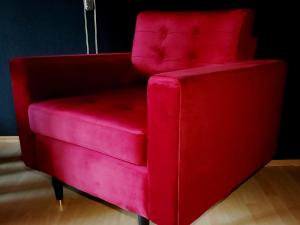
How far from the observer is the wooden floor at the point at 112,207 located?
1.40 m

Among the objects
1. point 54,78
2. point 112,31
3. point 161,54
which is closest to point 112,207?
point 54,78

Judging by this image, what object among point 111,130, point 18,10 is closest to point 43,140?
point 111,130

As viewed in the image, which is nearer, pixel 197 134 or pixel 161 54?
pixel 197 134

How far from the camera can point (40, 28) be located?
224 centimetres

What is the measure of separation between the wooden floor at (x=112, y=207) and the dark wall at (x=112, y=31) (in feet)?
1.22

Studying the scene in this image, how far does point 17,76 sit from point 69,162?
1.56 ft

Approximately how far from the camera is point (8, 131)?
7.93 feet

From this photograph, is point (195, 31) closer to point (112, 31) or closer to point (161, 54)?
point (161, 54)

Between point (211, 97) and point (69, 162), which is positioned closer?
point (211, 97)

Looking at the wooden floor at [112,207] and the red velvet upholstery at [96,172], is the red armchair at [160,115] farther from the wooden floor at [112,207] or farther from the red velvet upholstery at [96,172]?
the wooden floor at [112,207]

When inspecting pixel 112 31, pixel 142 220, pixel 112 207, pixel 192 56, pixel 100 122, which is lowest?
pixel 112 207

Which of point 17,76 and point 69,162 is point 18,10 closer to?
point 17,76

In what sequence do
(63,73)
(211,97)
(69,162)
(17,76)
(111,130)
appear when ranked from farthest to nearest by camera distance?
(63,73) < (17,76) < (69,162) < (111,130) < (211,97)

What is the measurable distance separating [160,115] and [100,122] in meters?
0.29
